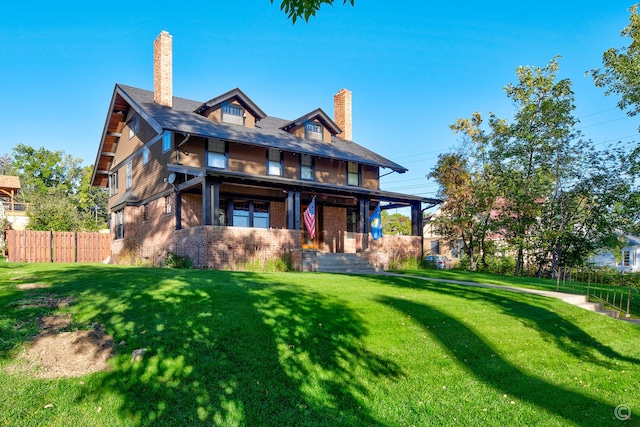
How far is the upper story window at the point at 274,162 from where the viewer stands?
2064 centimetres

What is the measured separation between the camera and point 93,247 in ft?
73.0

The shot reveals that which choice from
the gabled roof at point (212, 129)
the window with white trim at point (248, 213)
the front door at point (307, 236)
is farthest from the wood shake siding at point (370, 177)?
the window with white trim at point (248, 213)

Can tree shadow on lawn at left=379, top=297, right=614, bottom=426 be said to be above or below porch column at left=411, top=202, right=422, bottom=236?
below

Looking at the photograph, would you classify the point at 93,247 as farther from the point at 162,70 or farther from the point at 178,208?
the point at 162,70

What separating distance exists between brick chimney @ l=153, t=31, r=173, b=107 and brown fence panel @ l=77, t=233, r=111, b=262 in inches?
319

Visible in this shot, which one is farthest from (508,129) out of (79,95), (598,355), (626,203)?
(79,95)

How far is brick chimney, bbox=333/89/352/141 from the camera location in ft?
88.4

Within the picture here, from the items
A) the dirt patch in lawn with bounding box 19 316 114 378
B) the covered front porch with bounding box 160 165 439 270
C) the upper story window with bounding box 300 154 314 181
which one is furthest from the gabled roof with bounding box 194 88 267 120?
the dirt patch in lawn with bounding box 19 316 114 378

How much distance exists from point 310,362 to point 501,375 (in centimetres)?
290

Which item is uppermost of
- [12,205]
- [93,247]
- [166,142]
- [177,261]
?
[166,142]

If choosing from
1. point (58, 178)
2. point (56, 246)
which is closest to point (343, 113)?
point (56, 246)

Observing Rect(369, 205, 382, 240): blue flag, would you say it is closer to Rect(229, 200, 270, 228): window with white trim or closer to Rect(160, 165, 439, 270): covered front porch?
Rect(160, 165, 439, 270): covered front porch

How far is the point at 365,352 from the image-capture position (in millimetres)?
6027

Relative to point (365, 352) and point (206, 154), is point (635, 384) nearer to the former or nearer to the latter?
point (365, 352)
